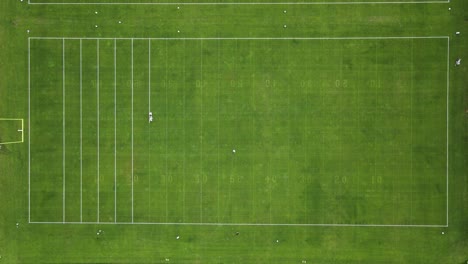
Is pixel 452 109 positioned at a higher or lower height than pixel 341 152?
higher

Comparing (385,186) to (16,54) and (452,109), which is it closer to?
(452,109)

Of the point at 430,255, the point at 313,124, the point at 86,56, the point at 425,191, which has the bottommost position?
the point at 430,255

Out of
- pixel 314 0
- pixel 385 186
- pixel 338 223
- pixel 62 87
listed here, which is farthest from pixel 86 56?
pixel 385 186

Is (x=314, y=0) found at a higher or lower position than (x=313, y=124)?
higher

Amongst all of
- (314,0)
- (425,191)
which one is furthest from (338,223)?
(314,0)

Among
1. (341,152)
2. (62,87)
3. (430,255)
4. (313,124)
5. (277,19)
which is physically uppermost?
(277,19)

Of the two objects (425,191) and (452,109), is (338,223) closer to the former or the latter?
(425,191)
